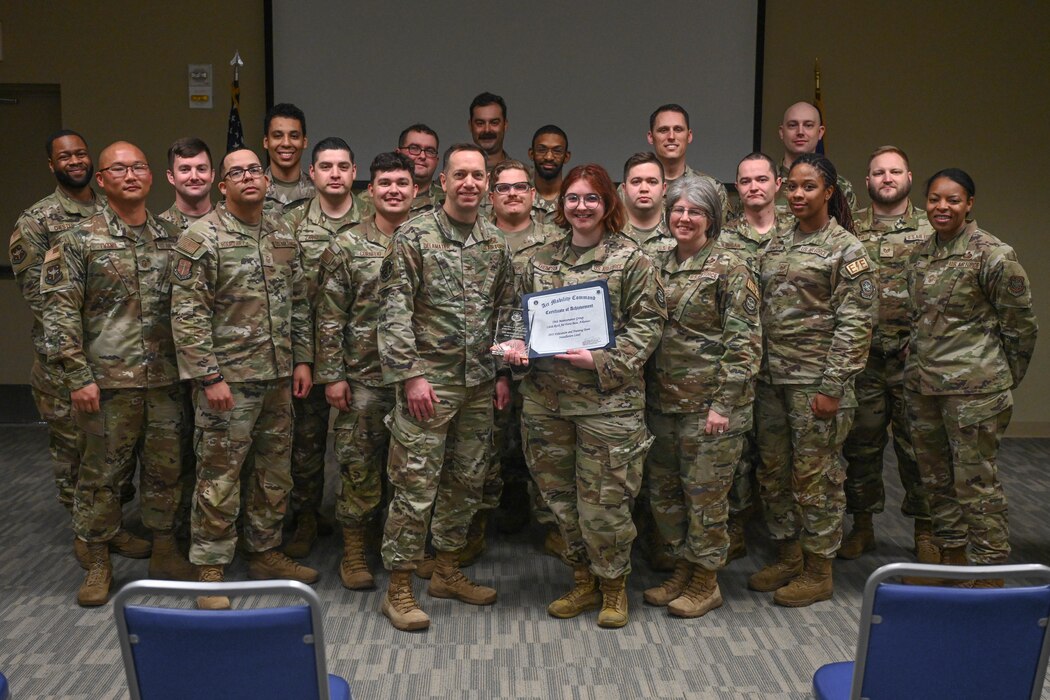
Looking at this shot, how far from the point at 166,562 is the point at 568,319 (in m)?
1.96

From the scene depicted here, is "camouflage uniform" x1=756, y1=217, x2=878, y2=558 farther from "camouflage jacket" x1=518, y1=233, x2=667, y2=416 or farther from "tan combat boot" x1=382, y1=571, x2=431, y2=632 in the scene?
"tan combat boot" x1=382, y1=571, x2=431, y2=632

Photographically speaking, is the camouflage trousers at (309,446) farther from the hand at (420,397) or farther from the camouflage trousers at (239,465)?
the hand at (420,397)

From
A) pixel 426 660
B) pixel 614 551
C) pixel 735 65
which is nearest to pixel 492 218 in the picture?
pixel 614 551

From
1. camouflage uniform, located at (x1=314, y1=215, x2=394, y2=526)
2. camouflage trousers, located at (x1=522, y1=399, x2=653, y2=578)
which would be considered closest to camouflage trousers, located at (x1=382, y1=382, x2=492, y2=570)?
camouflage trousers, located at (x1=522, y1=399, x2=653, y2=578)

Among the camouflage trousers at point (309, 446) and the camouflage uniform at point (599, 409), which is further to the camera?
the camouflage trousers at point (309, 446)

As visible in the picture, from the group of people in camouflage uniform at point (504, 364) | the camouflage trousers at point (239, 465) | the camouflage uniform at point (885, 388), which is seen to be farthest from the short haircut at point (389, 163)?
the camouflage uniform at point (885, 388)

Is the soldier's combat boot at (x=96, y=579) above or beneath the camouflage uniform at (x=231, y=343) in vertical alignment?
beneath

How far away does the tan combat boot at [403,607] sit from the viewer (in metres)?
3.46

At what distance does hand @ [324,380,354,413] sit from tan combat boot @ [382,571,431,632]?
679 mm

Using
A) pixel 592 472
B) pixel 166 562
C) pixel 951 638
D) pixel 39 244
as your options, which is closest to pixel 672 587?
pixel 592 472

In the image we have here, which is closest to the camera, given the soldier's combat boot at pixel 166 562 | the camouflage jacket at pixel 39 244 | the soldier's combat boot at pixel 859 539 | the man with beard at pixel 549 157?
the soldier's combat boot at pixel 166 562

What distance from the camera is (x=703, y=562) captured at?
11.8 feet

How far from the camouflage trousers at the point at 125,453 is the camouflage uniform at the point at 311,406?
18.7 inches

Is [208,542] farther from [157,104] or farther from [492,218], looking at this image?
[157,104]
